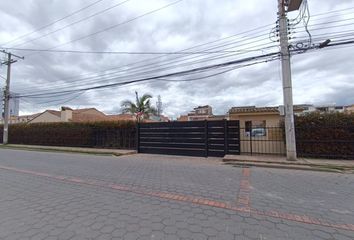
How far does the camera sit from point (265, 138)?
14.1 metres

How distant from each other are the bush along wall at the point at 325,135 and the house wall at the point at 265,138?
1.55 m

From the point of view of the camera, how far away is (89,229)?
137 inches

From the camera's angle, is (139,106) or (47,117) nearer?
(139,106)

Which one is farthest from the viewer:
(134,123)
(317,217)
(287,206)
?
(134,123)

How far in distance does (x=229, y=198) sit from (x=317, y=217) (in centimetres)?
170

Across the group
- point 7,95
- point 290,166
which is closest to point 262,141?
point 290,166

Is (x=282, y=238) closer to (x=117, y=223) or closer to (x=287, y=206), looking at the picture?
(x=287, y=206)

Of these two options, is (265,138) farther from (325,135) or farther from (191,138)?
(191,138)

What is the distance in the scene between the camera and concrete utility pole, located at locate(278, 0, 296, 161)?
10398mm

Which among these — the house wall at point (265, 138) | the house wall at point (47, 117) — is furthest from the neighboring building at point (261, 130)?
the house wall at point (47, 117)

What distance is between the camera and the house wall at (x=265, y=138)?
13.4m

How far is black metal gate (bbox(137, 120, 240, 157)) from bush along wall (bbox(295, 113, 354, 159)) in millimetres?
3209

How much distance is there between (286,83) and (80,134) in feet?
54.8

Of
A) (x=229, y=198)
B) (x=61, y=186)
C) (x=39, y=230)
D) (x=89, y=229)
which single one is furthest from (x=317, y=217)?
(x=61, y=186)
